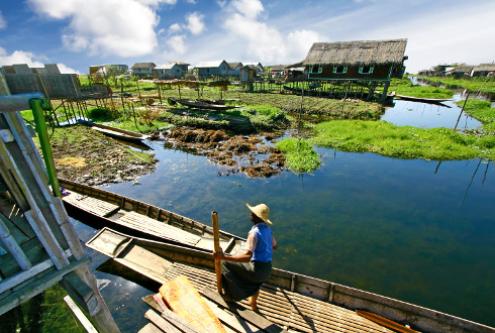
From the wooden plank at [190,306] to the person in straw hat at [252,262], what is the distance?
0.62 meters

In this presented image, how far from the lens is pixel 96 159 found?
1766cm

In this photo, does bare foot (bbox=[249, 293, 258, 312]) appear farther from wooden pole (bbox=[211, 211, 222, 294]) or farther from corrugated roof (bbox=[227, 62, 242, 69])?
corrugated roof (bbox=[227, 62, 242, 69])

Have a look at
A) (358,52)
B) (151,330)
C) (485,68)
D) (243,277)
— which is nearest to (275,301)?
(243,277)

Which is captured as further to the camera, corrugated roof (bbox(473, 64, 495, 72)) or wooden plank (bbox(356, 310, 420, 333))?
corrugated roof (bbox(473, 64, 495, 72))

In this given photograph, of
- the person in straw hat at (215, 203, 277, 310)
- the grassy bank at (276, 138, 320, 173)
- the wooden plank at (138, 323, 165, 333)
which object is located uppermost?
the person in straw hat at (215, 203, 277, 310)

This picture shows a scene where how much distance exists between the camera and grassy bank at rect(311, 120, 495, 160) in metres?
18.5

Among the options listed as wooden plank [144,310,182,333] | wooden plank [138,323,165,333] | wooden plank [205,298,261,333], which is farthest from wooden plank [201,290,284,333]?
wooden plank [138,323,165,333]

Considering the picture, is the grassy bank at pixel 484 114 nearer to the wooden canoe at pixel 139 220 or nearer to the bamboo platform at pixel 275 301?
the bamboo platform at pixel 275 301

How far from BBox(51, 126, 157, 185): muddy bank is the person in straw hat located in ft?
39.1

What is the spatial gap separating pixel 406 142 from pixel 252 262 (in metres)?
19.9

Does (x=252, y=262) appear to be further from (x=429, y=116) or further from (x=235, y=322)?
(x=429, y=116)

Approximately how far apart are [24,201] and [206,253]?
17.0 ft

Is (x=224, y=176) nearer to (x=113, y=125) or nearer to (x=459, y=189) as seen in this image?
(x=459, y=189)

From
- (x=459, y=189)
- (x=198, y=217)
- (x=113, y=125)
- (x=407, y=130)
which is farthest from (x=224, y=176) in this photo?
(x=407, y=130)
